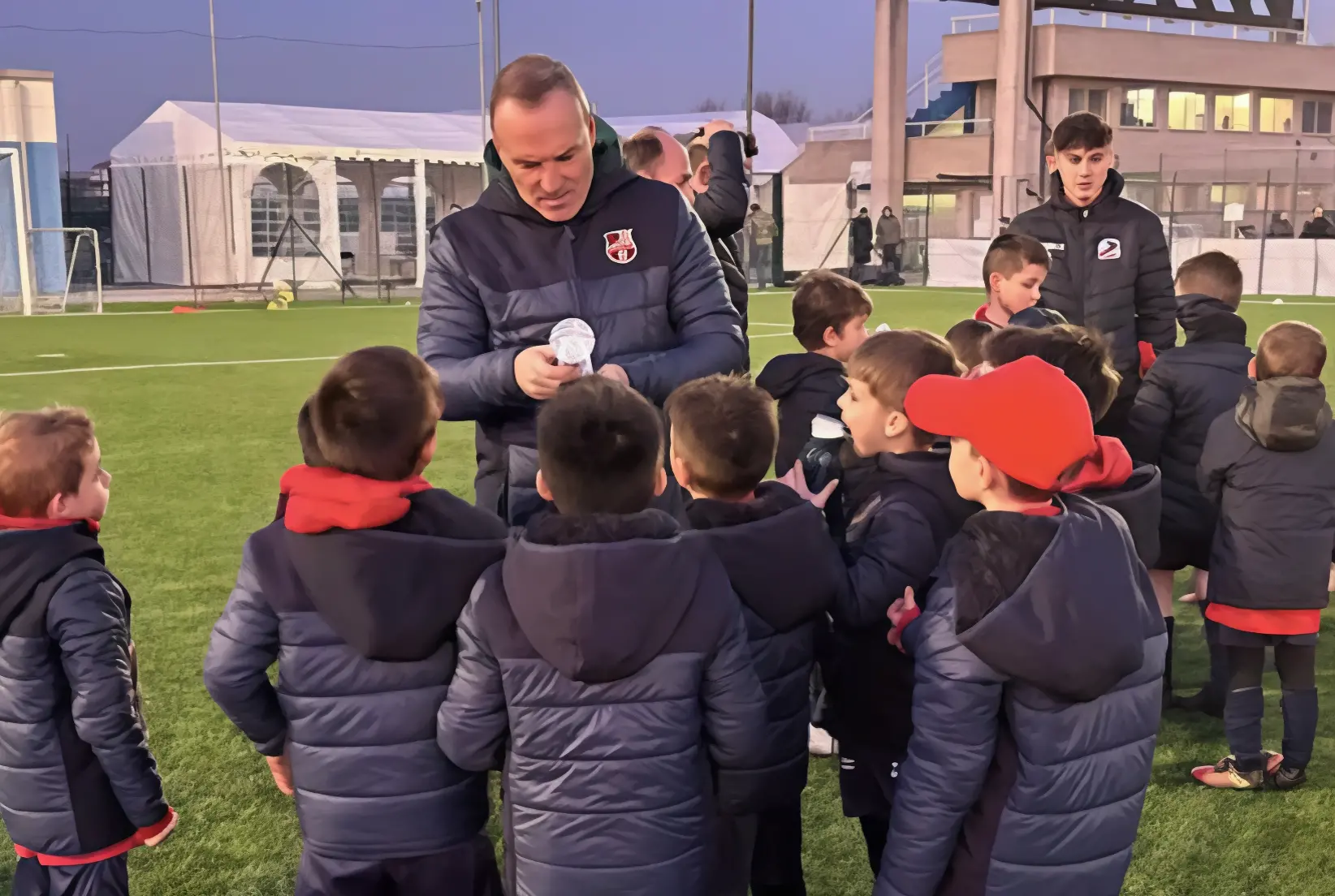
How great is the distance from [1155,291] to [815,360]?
174cm

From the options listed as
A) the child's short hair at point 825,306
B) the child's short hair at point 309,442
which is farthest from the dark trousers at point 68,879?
the child's short hair at point 825,306

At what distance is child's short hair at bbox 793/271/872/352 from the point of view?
406 cm

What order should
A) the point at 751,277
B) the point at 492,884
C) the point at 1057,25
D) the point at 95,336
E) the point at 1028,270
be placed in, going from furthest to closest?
the point at 1057,25 → the point at 751,277 → the point at 95,336 → the point at 1028,270 → the point at 492,884

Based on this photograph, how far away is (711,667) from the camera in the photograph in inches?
90.5

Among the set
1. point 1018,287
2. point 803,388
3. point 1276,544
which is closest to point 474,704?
point 803,388

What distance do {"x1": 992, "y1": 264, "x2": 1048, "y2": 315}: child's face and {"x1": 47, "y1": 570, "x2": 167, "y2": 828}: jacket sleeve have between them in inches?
121

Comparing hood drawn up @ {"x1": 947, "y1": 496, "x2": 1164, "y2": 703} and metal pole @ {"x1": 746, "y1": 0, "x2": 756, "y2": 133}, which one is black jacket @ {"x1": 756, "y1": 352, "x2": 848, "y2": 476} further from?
metal pole @ {"x1": 746, "y1": 0, "x2": 756, "y2": 133}

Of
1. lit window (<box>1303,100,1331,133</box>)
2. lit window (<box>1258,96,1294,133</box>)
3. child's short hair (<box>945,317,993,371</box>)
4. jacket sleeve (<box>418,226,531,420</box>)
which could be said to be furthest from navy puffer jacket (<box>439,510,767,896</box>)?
lit window (<box>1303,100,1331,133</box>)

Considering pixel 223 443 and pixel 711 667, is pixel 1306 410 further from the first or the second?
pixel 223 443

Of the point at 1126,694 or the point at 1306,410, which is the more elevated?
the point at 1306,410

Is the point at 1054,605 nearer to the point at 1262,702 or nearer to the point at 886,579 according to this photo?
the point at 886,579

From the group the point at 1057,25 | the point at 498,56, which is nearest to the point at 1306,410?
the point at 498,56

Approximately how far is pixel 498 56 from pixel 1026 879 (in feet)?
90.1

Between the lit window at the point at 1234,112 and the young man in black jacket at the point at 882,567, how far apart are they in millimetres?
51053
